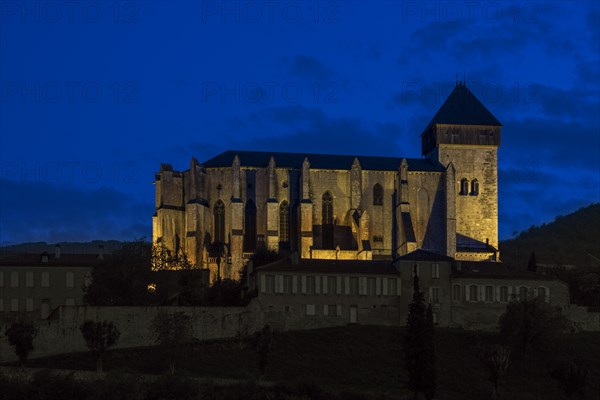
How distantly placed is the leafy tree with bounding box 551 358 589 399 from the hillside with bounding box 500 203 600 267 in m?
56.2

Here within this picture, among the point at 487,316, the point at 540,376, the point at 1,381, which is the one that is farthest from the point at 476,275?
the point at 1,381

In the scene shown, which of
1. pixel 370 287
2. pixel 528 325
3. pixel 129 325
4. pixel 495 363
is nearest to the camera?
pixel 495 363

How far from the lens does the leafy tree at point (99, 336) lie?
227 feet

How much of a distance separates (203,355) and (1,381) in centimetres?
1411

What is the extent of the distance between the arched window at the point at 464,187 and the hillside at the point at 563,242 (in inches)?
784

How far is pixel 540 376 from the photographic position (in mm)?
74062

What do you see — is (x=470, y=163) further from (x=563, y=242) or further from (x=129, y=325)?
(x=563, y=242)

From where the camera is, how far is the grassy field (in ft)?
225

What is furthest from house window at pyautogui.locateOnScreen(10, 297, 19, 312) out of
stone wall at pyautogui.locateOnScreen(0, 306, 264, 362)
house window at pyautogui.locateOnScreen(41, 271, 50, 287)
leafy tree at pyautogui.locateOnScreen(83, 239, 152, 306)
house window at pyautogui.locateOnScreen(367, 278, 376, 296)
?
house window at pyautogui.locateOnScreen(367, 278, 376, 296)

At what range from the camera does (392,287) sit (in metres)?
83.6

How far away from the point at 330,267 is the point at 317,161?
25870 mm

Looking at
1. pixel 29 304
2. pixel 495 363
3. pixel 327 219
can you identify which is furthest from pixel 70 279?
pixel 495 363

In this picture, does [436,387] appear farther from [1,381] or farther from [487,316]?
[1,381]

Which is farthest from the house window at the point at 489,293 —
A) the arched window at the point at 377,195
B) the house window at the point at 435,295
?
the arched window at the point at 377,195
